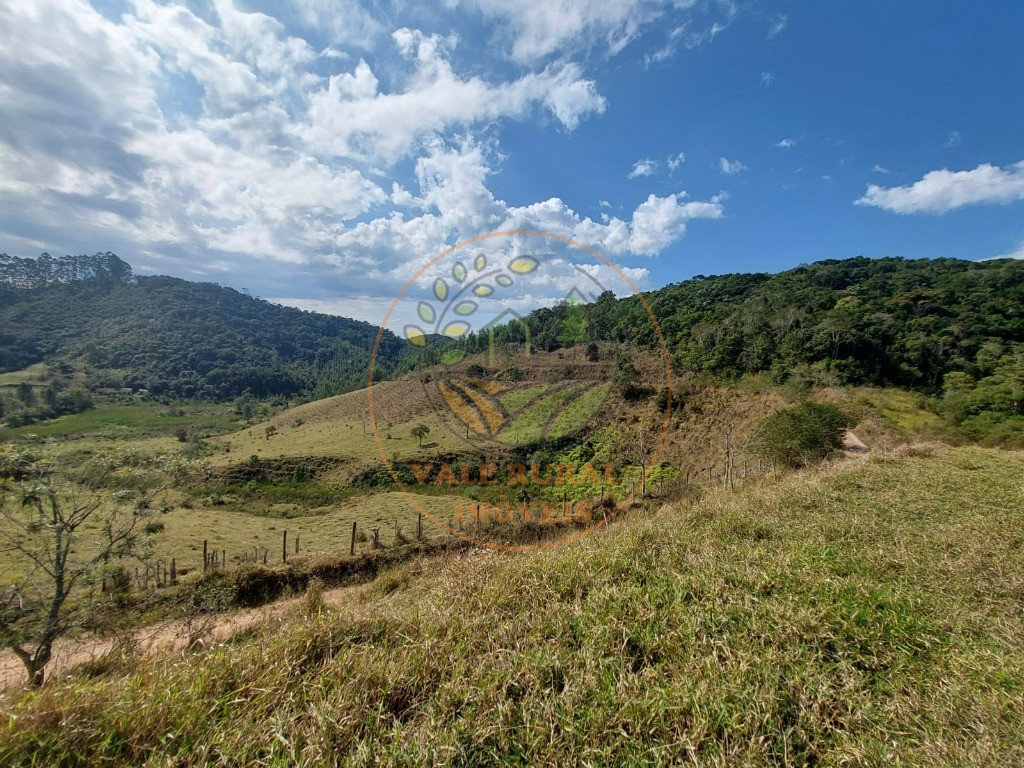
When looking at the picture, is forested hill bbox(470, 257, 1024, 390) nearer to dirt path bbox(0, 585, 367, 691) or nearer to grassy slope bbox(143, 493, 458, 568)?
grassy slope bbox(143, 493, 458, 568)

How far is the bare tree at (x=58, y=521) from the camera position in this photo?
6.70 m

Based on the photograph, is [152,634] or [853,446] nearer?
[152,634]

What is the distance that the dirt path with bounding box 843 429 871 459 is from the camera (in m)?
16.8

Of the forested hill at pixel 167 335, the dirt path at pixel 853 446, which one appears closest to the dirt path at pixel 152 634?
the dirt path at pixel 853 446

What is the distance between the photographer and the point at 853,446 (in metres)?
18.3

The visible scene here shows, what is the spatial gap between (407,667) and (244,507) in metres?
33.0

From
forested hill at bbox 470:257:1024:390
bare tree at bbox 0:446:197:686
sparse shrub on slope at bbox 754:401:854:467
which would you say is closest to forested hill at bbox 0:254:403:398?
forested hill at bbox 470:257:1024:390

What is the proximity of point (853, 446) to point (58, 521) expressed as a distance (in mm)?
27084

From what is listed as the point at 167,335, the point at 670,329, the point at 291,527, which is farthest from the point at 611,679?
the point at 167,335

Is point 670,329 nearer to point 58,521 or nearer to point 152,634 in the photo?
point 152,634

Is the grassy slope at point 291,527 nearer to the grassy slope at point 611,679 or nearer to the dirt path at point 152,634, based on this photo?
the dirt path at point 152,634

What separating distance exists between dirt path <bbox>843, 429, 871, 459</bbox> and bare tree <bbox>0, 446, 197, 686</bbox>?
2384cm

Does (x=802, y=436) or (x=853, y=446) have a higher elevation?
(x=802, y=436)

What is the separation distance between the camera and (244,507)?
28.2 metres
